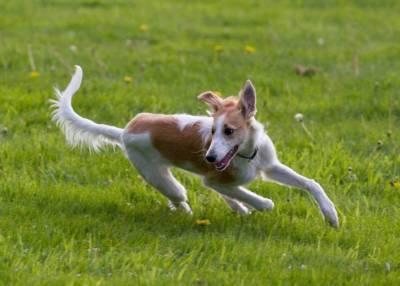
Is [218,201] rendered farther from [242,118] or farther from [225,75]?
[225,75]

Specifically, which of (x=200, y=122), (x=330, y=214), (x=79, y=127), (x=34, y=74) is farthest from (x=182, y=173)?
(x=34, y=74)

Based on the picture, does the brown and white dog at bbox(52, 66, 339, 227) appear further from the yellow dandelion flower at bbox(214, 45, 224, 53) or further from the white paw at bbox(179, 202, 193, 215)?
the yellow dandelion flower at bbox(214, 45, 224, 53)

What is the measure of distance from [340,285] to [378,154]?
2811 millimetres

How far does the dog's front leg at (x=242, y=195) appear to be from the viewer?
6820 millimetres

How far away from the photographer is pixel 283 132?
29.4ft

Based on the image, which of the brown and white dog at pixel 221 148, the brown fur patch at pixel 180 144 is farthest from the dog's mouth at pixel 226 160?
the brown fur patch at pixel 180 144

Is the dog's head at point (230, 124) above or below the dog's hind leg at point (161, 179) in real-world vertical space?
above

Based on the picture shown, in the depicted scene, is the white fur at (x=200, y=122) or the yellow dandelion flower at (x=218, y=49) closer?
the white fur at (x=200, y=122)

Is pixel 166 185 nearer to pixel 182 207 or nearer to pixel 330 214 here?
pixel 182 207

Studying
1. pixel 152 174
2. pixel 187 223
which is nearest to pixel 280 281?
pixel 187 223

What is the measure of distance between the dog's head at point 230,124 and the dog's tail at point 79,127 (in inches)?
39.2

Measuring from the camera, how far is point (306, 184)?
684cm

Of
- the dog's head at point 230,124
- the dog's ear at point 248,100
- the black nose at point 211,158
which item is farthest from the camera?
the dog's ear at point 248,100

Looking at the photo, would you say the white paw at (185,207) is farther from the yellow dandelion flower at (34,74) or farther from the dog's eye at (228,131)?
the yellow dandelion flower at (34,74)
